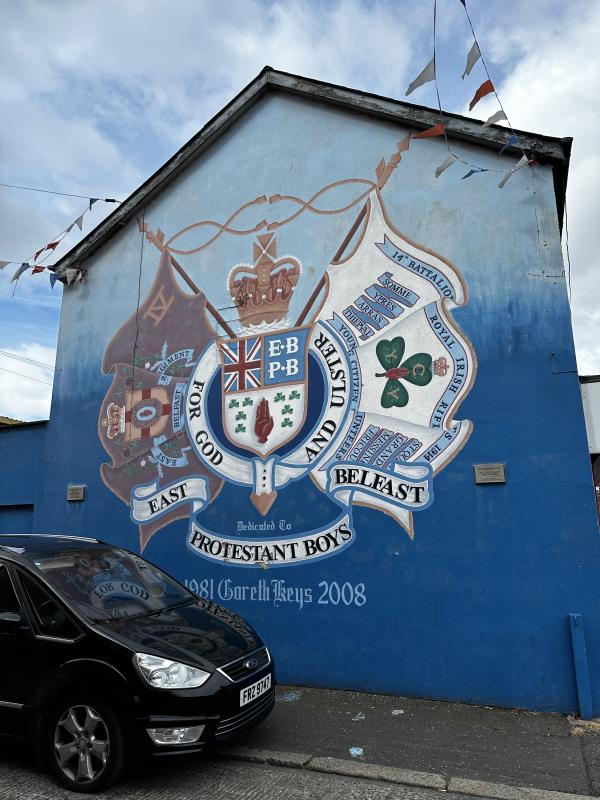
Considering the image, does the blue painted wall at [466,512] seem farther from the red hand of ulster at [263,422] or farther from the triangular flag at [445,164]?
the red hand of ulster at [263,422]

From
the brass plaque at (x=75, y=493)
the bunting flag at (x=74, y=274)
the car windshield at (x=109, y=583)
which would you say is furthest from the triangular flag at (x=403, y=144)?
the brass plaque at (x=75, y=493)

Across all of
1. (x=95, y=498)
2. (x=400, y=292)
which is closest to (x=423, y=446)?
(x=400, y=292)

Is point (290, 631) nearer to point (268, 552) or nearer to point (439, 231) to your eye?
point (268, 552)

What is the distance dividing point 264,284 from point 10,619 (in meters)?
5.01

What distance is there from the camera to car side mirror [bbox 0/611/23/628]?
435 centimetres

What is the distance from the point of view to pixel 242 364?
7711 millimetres

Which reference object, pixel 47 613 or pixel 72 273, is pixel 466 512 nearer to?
pixel 47 613

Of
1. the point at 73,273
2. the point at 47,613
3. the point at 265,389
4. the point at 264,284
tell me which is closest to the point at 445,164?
the point at 264,284

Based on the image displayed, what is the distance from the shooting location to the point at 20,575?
461 cm

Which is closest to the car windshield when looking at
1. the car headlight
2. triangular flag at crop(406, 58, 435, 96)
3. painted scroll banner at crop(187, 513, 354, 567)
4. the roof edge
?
the car headlight

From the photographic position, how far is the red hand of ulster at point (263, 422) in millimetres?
7328

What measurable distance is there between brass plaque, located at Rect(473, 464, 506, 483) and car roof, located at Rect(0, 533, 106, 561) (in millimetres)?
3805

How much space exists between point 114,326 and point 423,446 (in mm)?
5303

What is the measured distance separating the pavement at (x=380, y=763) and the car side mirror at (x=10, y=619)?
1049 mm
